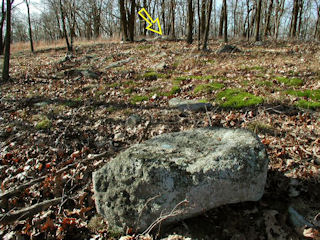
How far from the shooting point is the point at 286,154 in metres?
3.56

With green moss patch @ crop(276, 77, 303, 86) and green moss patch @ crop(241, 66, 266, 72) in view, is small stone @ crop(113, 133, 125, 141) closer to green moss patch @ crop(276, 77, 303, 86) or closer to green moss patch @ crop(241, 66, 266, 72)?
green moss patch @ crop(276, 77, 303, 86)

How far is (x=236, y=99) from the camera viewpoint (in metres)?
5.56

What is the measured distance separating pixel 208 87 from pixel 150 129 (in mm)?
2660

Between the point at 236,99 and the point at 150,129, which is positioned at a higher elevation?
the point at 236,99

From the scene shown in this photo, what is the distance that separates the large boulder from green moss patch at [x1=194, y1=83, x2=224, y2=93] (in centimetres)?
390

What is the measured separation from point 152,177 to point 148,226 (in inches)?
25.6

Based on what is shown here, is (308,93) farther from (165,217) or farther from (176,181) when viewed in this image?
(165,217)

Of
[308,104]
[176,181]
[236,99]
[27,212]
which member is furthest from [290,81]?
[27,212]

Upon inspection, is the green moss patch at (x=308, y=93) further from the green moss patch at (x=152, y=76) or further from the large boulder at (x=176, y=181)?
the green moss patch at (x=152, y=76)

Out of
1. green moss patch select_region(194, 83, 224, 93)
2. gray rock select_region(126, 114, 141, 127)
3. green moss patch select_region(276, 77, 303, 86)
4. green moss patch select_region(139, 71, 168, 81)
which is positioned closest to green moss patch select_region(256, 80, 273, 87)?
green moss patch select_region(276, 77, 303, 86)

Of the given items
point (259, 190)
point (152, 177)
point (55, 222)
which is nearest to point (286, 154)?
point (259, 190)

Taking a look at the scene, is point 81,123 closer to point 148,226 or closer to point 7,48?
point 148,226

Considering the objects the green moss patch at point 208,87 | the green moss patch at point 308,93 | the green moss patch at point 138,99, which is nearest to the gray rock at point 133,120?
the green moss patch at point 138,99

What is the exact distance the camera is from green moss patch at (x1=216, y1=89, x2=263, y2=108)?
17.4 ft
